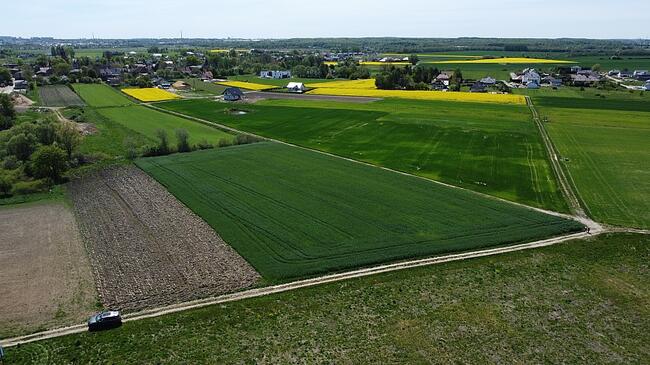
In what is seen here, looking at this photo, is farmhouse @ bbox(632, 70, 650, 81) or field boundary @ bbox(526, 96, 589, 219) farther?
farmhouse @ bbox(632, 70, 650, 81)

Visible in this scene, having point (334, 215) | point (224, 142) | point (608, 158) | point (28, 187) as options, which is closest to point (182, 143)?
point (224, 142)

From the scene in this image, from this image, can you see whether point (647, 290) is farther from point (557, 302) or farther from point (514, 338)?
point (514, 338)

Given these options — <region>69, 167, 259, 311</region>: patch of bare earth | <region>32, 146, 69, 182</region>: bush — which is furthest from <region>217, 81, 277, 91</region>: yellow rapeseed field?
<region>69, 167, 259, 311</region>: patch of bare earth

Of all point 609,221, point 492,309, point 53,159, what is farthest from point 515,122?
point 53,159

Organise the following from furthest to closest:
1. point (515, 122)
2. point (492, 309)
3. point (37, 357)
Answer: point (515, 122)
point (492, 309)
point (37, 357)

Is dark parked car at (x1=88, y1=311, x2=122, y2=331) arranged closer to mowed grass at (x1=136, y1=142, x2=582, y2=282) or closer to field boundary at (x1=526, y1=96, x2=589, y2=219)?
mowed grass at (x1=136, y1=142, x2=582, y2=282)

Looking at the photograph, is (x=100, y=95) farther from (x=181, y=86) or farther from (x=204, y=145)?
(x=204, y=145)
